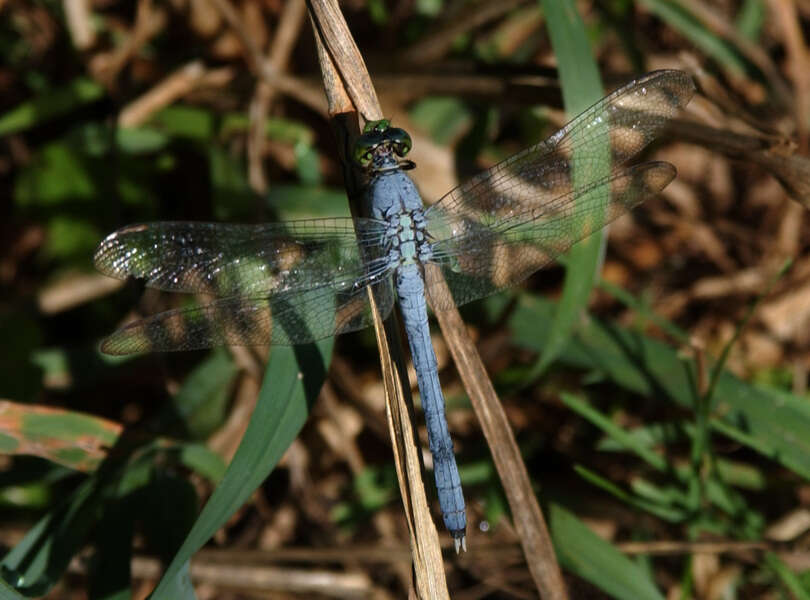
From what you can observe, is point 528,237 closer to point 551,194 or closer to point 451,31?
point 551,194

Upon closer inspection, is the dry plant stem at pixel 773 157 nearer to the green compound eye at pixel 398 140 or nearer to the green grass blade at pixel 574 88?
the green grass blade at pixel 574 88

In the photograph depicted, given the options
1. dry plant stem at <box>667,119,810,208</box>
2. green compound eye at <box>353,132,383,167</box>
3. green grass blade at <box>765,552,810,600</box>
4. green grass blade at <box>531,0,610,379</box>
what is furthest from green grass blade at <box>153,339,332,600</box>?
green grass blade at <box>765,552,810,600</box>

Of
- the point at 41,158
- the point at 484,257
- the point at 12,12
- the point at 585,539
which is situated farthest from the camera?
the point at 12,12

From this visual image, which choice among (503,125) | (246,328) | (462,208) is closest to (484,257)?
(462,208)

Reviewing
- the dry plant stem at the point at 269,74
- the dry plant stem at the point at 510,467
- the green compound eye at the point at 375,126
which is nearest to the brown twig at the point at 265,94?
the dry plant stem at the point at 269,74

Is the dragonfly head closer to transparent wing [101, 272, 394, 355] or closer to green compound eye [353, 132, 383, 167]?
green compound eye [353, 132, 383, 167]

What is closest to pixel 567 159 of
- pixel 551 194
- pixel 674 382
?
pixel 551 194

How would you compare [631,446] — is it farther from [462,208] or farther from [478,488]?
[462,208]
